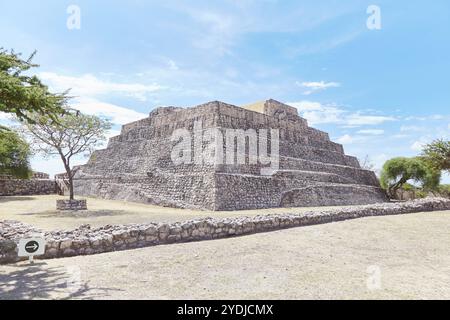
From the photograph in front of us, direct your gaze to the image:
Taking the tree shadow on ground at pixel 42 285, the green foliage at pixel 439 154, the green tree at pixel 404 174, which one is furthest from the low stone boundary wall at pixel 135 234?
the green tree at pixel 404 174

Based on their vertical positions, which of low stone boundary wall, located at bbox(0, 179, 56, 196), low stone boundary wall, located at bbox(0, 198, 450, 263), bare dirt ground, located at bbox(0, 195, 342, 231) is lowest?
bare dirt ground, located at bbox(0, 195, 342, 231)

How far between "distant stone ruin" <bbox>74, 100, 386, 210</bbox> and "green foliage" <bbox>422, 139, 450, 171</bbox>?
247 inches

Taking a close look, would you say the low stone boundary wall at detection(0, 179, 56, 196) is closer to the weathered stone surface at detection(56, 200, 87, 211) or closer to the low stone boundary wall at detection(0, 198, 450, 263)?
the weathered stone surface at detection(56, 200, 87, 211)

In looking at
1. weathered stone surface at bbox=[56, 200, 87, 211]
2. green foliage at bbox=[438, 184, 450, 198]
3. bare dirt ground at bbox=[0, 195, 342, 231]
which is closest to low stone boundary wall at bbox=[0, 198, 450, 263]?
bare dirt ground at bbox=[0, 195, 342, 231]

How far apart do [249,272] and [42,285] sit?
3.59m

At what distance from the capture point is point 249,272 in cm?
579

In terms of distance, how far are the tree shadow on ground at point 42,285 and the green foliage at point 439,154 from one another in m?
29.2

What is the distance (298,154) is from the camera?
29.3 metres

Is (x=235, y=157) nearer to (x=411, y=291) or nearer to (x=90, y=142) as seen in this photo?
(x=90, y=142)

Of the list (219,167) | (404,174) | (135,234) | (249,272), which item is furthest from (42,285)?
(404,174)

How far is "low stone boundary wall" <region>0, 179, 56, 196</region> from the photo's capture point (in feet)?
94.7

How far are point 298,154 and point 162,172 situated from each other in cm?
1366

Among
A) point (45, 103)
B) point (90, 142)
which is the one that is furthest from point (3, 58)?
point (90, 142)

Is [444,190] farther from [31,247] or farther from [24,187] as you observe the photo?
[24,187]
